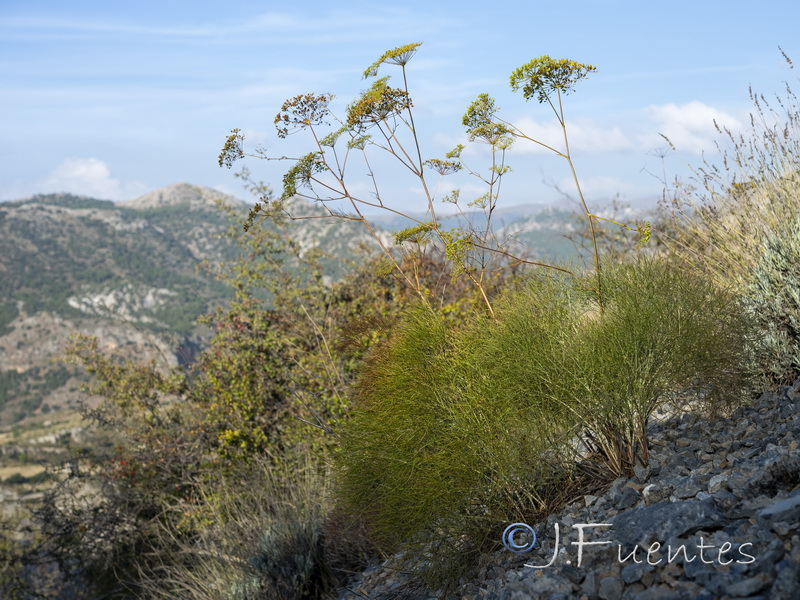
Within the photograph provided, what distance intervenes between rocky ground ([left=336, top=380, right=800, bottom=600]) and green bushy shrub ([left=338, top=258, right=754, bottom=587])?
22 centimetres

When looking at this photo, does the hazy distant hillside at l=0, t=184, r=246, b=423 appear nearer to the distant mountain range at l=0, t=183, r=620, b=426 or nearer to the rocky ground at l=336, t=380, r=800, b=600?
the distant mountain range at l=0, t=183, r=620, b=426

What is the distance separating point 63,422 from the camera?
7100 centimetres

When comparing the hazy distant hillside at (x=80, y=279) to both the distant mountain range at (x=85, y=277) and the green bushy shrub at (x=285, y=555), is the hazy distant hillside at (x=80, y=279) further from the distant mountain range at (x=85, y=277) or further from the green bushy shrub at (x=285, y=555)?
the green bushy shrub at (x=285, y=555)

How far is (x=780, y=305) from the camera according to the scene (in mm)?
4883

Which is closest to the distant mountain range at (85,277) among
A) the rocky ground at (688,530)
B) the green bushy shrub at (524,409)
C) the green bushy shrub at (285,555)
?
the green bushy shrub at (285,555)

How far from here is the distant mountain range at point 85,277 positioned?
284 feet

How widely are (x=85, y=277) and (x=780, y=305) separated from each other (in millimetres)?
108813

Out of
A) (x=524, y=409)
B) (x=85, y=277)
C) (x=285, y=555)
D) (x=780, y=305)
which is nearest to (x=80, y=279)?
(x=85, y=277)

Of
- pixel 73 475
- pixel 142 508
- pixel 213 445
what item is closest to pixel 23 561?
pixel 73 475

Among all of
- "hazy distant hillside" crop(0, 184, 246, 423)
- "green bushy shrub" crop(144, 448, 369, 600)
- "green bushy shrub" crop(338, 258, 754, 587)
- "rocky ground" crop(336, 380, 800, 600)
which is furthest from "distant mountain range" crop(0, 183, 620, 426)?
"rocky ground" crop(336, 380, 800, 600)

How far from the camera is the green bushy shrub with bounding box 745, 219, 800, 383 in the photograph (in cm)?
484

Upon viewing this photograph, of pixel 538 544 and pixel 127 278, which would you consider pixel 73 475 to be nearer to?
pixel 538 544

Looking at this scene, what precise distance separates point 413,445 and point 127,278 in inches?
4229

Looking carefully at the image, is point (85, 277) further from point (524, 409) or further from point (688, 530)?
point (688, 530)
